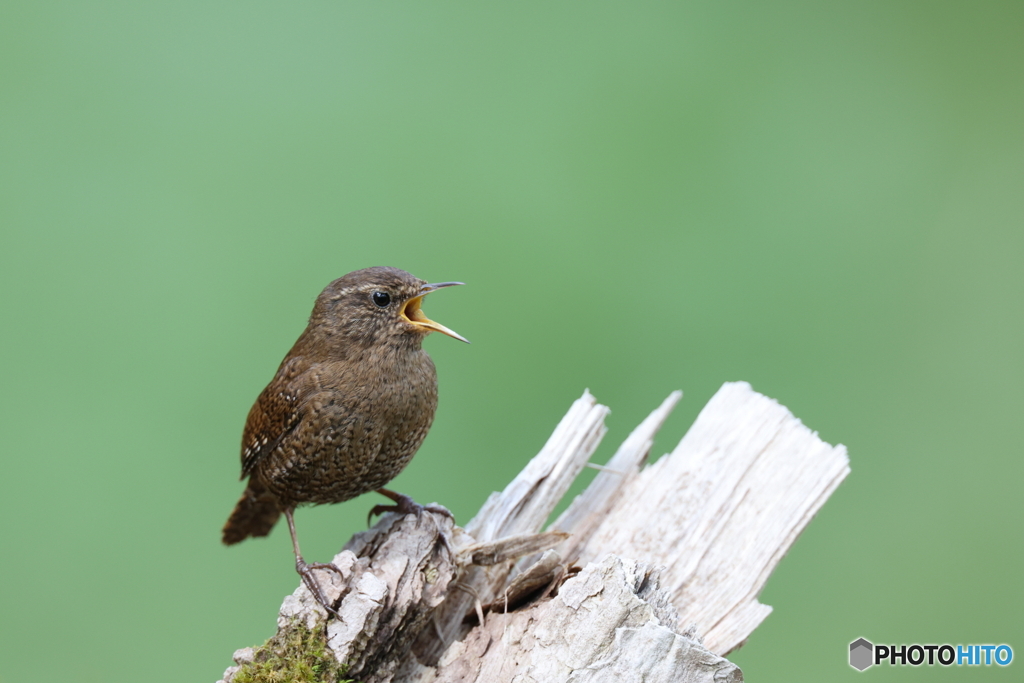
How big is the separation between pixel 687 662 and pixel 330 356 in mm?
1693

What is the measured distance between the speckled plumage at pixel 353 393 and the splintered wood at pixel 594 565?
328 mm

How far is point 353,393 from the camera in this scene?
3236mm

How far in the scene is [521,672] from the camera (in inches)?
112

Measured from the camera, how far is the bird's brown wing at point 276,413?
336 cm

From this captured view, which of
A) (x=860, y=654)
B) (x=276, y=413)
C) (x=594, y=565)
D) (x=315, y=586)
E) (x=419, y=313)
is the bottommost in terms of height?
(x=315, y=586)

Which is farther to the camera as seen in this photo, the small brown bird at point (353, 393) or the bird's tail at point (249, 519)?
the bird's tail at point (249, 519)

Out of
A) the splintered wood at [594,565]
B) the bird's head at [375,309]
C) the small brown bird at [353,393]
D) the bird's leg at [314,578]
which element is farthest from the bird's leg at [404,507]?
the bird's head at [375,309]

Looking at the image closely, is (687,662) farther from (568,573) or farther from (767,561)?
(767,561)

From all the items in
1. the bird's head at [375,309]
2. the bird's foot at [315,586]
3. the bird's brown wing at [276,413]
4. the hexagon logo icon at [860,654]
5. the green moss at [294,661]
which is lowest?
the green moss at [294,661]

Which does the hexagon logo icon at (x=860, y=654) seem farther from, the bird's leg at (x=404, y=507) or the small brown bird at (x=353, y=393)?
the small brown bird at (x=353, y=393)

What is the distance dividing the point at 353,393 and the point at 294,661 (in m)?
0.95

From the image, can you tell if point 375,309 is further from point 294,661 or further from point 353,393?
point 294,661

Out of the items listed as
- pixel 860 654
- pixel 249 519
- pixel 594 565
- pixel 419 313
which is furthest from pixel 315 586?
pixel 860 654

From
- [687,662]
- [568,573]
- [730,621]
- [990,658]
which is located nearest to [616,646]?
[687,662]
